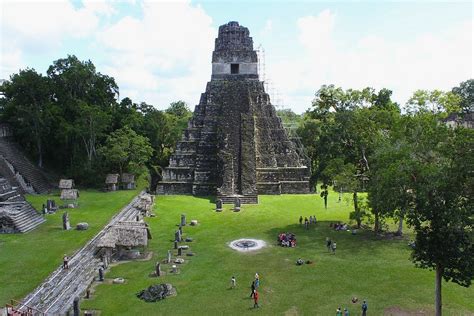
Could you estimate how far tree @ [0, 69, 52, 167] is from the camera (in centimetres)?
4341

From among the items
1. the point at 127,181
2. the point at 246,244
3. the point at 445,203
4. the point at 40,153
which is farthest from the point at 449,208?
the point at 40,153

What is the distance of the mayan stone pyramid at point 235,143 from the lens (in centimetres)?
4016

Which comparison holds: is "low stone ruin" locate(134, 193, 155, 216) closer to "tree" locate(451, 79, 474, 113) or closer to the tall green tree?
the tall green tree

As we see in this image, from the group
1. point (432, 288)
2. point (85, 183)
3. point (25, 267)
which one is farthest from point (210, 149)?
point (432, 288)

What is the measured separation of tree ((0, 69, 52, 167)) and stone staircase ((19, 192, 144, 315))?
941 inches

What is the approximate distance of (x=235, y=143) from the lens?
4197cm

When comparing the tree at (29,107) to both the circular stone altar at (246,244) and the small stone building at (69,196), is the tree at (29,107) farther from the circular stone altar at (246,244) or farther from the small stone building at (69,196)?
the circular stone altar at (246,244)

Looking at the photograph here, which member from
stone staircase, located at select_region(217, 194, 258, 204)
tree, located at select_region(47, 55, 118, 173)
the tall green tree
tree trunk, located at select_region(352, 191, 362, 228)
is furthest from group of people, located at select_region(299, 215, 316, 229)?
tree, located at select_region(47, 55, 118, 173)

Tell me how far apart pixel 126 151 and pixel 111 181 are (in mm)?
3441

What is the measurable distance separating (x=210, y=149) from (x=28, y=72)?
68.6ft

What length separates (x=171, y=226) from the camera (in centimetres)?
2947

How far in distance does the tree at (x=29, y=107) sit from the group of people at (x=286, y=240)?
29825 mm

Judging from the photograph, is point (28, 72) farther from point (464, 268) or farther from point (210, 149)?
point (464, 268)

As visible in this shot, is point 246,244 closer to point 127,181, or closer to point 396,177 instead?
point 396,177
